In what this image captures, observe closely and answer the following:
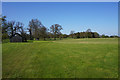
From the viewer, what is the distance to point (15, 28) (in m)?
44.9

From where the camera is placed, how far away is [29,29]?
49.9 metres

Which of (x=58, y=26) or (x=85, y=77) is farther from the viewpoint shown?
(x=58, y=26)

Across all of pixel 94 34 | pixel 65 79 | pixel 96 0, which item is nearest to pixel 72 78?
pixel 65 79

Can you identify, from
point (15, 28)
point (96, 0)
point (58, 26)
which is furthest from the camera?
point (58, 26)

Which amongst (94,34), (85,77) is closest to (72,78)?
(85,77)

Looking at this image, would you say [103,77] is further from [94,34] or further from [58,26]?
[94,34]

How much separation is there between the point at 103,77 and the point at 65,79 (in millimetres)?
1540

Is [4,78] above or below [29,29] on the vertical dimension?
below

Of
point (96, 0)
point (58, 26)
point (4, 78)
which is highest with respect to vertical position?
point (58, 26)

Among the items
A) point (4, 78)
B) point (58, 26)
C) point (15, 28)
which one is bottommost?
point (4, 78)

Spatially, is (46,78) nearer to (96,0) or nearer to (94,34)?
(96,0)

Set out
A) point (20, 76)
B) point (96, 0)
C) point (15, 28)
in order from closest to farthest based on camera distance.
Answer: point (20, 76), point (96, 0), point (15, 28)

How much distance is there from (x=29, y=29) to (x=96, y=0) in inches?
1928

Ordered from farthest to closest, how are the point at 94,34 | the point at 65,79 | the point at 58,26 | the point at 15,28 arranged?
the point at 94,34, the point at 58,26, the point at 15,28, the point at 65,79
